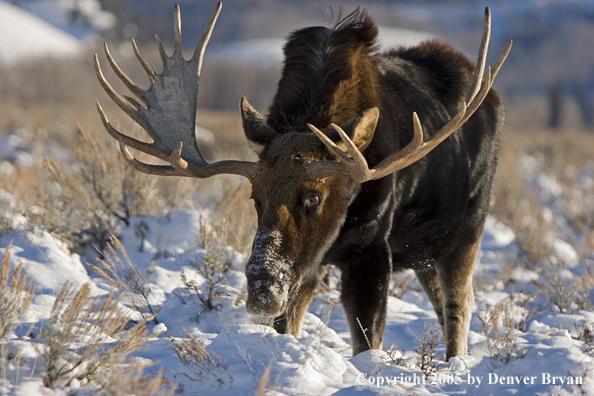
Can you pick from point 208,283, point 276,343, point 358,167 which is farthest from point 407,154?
point 208,283

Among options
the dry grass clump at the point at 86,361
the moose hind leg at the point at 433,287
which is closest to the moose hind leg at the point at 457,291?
the moose hind leg at the point at 433,287

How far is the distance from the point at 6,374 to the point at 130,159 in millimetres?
1632

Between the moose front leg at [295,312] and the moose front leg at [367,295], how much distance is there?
0.27 meters

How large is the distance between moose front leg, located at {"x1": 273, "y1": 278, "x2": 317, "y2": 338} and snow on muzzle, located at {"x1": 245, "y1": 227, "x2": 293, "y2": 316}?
578 millimetres

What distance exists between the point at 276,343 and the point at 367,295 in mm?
814

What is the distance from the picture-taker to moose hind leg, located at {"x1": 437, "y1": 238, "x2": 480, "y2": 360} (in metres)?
4.38

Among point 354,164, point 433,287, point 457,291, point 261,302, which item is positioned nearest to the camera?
point 261,302

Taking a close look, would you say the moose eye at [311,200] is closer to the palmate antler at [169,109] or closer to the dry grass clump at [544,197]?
the palmate antler at [169,109]

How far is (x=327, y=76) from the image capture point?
3609mm

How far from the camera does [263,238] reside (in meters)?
3.09

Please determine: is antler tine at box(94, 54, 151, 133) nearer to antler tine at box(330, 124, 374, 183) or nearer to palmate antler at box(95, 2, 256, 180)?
palmate antler at box(95, 2, 256, 180)

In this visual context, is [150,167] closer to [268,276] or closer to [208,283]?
[268,276]

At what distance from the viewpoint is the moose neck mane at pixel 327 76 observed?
3512 millimetres

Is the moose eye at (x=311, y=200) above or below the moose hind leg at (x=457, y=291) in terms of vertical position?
above
